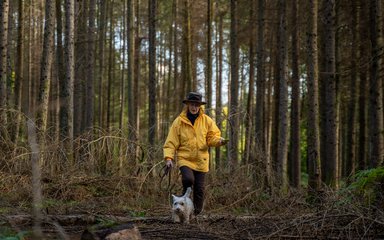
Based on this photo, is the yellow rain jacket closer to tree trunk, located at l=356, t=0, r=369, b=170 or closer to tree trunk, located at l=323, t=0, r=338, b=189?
tree trunk, located at l=323, t=0, r=338, b=189

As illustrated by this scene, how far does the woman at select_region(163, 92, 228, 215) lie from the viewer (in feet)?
25.2

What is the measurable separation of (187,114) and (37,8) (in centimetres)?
2388

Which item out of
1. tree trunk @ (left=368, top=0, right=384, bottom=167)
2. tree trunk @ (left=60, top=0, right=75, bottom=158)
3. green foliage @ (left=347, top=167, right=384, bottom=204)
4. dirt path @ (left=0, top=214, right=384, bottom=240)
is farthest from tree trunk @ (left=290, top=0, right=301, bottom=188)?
green foliage @ (left=347, top=167, right=384, bottom=204)

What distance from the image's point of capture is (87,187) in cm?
992

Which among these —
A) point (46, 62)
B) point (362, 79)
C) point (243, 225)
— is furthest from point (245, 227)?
point (362, 79)

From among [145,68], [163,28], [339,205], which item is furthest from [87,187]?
[145,68]

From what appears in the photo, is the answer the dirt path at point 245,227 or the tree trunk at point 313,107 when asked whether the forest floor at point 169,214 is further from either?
the tree trunk at point 313,107

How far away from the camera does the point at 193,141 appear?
7684 millimetres

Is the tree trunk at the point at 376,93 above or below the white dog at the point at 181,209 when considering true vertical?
above

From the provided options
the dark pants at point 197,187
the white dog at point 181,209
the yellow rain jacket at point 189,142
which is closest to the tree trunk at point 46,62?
the yellow rain jacket at point 189,142

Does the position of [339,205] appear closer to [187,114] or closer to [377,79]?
[187,114]

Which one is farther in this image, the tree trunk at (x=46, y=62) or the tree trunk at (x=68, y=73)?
the tree trunk at (x=68, y=73)

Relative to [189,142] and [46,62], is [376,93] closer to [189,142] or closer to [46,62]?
[189,142]

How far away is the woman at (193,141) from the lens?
7668 millimetres
